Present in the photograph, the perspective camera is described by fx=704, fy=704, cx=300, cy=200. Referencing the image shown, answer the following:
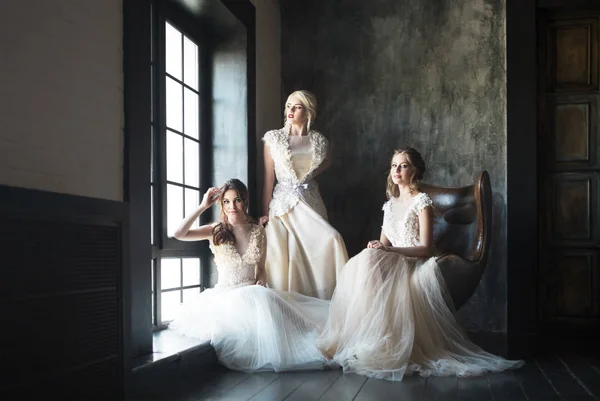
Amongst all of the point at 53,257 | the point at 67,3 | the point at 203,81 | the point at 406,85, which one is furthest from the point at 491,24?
the point at 53,257

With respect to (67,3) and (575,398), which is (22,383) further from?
(575,398)

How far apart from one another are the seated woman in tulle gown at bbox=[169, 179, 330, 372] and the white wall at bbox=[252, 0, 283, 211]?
101 cm

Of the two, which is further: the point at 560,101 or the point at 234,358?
the point at 560,101

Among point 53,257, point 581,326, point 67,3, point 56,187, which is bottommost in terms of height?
point 581,326

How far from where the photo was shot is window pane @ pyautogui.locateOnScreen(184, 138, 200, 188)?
15.0 ft

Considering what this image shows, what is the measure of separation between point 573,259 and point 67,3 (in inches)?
161

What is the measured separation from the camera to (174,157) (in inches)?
171

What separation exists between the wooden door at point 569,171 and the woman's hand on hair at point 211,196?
257 centimetres

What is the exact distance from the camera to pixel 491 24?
5320mm

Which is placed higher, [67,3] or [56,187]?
[67,3]

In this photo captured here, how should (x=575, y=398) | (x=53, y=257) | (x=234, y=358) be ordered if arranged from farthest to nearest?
(x=234, y=358), (x=575, y=398), (x=53, y=257)

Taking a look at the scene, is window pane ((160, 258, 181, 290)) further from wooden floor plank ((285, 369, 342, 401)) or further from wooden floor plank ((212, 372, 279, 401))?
wooden floor plank ((285, 369, 342, 401))

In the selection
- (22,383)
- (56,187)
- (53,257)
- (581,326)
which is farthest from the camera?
(581,326)

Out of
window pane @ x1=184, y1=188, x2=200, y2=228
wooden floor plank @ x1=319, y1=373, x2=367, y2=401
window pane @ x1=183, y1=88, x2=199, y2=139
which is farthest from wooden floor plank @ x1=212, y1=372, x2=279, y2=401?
window pane @ x1=183, y1=88, x2=199, y2=139
